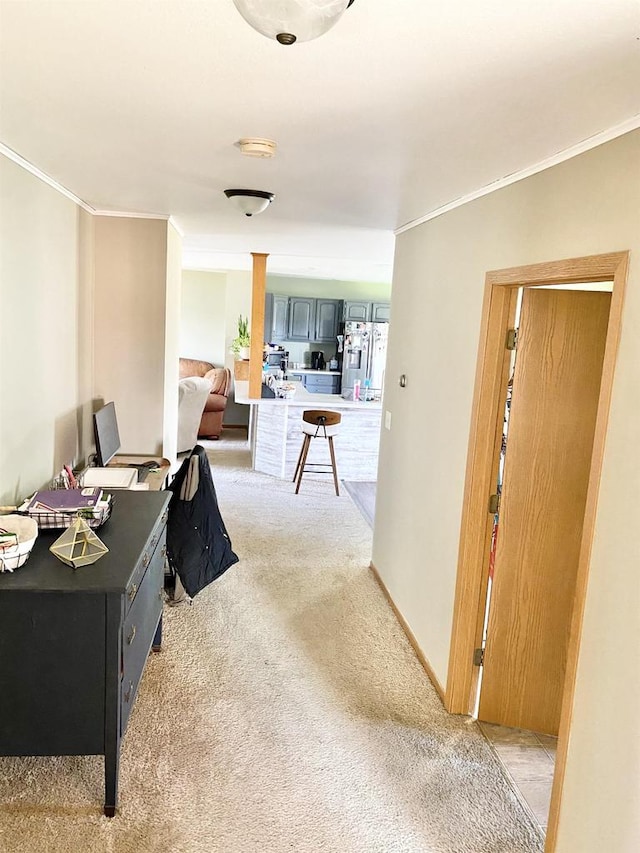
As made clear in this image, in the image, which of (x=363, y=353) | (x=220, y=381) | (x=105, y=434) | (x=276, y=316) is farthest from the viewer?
(x=276, y=316)

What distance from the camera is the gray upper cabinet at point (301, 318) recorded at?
10.1 m

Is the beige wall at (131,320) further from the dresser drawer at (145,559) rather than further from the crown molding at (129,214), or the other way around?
the dresser drawer at (145,559)

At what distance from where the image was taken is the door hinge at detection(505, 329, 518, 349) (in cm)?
265

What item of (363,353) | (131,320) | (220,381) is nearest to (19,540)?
(131,320)

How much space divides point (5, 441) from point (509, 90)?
2327mm

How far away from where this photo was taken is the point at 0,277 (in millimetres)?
2611

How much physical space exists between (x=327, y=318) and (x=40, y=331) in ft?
24.0

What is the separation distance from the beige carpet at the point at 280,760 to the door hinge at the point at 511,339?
1678mm

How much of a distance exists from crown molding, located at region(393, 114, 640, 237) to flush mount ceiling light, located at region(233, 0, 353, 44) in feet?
3.64

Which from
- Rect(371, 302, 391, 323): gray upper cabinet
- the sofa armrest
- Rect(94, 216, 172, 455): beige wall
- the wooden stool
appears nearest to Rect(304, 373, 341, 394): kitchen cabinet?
Rect(371, 302, 391, 323): gray upper cabinet

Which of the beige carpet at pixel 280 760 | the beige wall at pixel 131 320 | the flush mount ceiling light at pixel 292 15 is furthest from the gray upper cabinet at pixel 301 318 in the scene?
the flush mount ceiling light at pixel 292 15

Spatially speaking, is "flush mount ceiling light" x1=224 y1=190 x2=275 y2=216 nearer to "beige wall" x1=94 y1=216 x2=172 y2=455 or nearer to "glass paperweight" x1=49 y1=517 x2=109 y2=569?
"beige wall" x1=94 y1=216 x2=172 y2=455

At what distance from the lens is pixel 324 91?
1.69m

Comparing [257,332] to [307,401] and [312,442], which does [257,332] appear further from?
[312,442]
